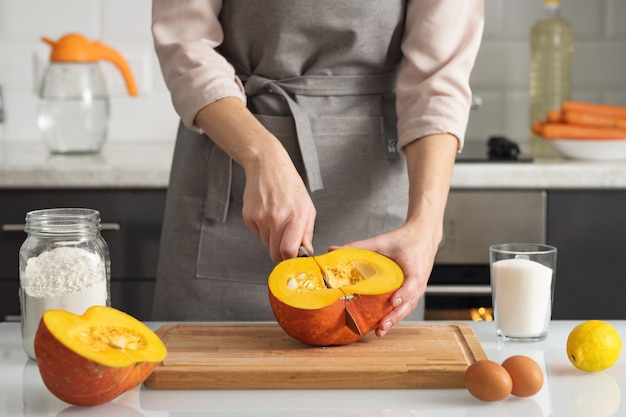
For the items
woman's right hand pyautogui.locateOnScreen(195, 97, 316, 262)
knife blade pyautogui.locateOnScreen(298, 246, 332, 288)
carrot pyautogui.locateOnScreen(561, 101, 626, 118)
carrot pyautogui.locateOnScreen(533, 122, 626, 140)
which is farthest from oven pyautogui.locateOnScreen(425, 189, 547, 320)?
knife blade pyautogui.locateOnScreen(298, 246, 332, 288)

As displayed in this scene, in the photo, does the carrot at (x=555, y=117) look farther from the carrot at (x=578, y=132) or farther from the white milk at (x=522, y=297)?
the white milk at (x=522, y=297)

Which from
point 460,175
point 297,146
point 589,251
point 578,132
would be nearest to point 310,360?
point 297,146

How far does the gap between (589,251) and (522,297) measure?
3.18 feet

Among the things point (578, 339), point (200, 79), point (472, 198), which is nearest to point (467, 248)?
point (472, 198)

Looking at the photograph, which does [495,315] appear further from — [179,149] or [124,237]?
[124,237]

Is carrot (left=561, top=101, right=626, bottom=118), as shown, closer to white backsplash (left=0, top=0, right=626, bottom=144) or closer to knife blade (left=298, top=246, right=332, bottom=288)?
white backsplash (left=0, top=0, right=626, bottom=144)

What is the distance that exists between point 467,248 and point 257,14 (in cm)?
75

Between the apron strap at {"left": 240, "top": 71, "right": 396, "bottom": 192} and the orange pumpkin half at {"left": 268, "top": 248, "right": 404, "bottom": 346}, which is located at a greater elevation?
the apron strap at {"left": 240, "top": 71, "right": 396, "bottom": 192}

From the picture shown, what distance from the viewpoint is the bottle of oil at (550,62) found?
2.36m

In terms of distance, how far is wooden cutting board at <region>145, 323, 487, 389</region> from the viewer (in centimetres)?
91

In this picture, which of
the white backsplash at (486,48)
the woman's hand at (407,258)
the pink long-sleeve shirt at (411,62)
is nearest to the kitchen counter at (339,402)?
the woman's hand at (407,258)

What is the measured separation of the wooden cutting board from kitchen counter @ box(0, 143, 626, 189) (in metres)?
0.87

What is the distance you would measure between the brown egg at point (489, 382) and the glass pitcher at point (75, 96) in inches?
60.4

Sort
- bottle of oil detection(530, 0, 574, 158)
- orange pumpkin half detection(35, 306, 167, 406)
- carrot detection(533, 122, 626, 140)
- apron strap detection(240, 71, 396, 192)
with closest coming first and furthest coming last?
orange pumpkin half detection(35, 306, 167, 406) < apron strap detection(240, 71, 396, 192) < carrot detection(533, 122, 626, 140) < bottle of oil detection(530, 0, 574, 158)
